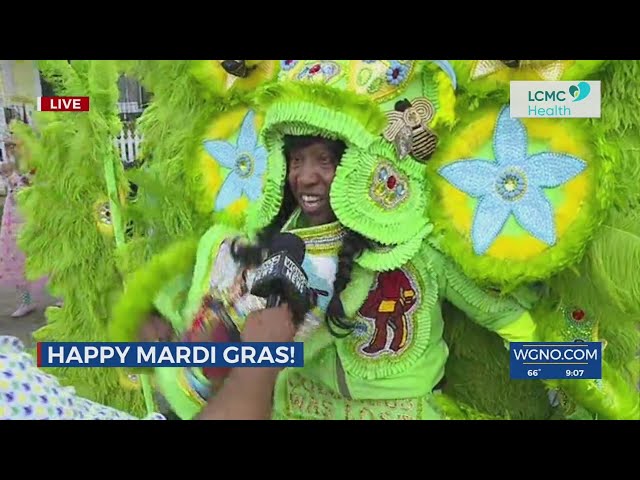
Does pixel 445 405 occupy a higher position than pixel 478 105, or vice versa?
pixel 478 105

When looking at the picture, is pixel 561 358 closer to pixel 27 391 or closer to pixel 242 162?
pixel 242 162

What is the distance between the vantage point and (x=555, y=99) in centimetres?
175

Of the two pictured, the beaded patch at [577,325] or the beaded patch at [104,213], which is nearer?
the beaded patch at [577,325]

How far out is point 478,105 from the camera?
177 centimetres

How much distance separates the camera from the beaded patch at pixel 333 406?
186 cm

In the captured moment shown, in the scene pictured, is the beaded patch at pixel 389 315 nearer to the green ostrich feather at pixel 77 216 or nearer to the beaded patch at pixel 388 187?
the beaded patch at pixel 388 187

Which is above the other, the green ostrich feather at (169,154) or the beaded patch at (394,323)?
the green ostrich feather at (169,154)

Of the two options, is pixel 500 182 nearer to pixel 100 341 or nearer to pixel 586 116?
pixel 586 116

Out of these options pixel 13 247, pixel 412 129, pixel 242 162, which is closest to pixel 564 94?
pixel 412 129

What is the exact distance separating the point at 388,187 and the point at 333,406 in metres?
0.56

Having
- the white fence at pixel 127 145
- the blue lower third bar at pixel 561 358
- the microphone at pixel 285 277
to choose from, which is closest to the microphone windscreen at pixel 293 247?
the microphone at pixel 285 277

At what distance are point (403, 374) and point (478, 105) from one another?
65 cm

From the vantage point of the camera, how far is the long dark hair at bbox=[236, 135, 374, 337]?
175cm

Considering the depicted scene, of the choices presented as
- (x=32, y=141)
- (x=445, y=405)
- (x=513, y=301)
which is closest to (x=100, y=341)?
(x=32, y=141)
